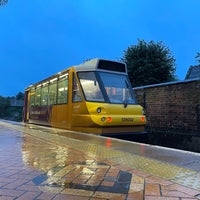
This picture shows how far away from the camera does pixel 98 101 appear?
33.4ft

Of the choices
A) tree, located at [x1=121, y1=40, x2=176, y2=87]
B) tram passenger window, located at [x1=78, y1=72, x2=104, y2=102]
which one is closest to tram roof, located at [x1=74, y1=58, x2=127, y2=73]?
Answer: tram passenger window, located at [x1=78, y1=72, x2=104, y2=102]

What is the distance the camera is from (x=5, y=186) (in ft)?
12.2

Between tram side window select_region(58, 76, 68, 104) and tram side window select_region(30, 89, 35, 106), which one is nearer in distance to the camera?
tram side window select_region(58, 76, 68, 104)

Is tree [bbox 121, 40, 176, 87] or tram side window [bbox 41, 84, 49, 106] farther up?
tree [bbox 121, 40, 176, 87]

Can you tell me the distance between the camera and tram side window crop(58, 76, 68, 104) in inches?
462

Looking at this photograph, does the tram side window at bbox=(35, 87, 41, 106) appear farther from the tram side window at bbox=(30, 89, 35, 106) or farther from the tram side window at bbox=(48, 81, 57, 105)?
the tram side window at bbox=(48, 81, 57, 105)

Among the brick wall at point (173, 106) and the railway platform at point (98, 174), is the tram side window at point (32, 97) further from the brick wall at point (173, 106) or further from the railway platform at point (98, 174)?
the railway platform at point (98, 174)

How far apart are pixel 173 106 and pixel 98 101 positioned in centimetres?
372

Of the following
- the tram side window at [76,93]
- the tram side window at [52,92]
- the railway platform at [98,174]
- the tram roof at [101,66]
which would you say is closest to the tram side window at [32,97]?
the tram side window at [52,92]

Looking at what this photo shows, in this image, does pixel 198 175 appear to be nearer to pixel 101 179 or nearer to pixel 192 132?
pixel 101 179

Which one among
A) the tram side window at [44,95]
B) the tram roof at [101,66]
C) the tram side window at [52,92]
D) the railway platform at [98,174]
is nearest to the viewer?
the railway platform at [98,174]

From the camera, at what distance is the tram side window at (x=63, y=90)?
11734 millimetres

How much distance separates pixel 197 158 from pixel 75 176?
8.08 ft

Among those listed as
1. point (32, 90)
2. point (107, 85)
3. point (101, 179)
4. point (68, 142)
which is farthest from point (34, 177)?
point (32, 90)
